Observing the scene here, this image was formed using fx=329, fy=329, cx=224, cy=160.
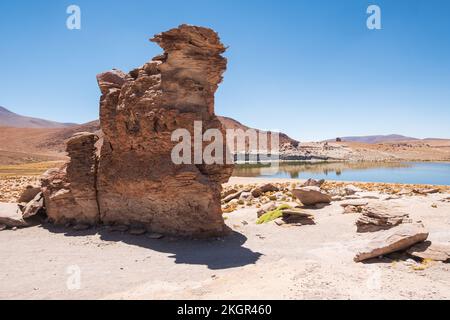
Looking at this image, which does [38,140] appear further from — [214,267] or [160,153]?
[214,267]

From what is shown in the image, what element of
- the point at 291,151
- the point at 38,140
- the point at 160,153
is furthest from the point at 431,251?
the point at 38,140

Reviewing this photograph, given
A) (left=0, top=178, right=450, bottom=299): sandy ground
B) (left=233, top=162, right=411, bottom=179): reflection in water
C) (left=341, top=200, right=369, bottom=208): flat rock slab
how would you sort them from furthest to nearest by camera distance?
(left=233, top=162, right=411, bottom=179): reflection in water → (left=341, top=200, right=369, bottom=208): flat rock slab → (left=0, top=178, right=450, bottom=299): sandy ground

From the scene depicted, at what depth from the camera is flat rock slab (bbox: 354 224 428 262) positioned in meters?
9.48

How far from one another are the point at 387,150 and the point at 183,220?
12151cm

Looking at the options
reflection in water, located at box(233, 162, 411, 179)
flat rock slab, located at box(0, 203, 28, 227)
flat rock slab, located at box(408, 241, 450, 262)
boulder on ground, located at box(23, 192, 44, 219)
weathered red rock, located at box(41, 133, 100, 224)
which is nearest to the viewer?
flat rock slab, located at box(408, 241, 450, 262)

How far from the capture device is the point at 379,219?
42.3 feet

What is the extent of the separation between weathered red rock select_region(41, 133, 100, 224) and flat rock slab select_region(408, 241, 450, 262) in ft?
39.6

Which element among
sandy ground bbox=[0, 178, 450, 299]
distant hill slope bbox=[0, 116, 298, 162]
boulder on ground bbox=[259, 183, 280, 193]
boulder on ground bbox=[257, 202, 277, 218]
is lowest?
sandy ground bbox=[0, 178, 450, 299]

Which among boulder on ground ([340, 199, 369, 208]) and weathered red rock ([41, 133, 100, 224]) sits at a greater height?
weathered red rock ([41, 133, 100, 224])

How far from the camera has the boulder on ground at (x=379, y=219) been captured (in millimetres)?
12657

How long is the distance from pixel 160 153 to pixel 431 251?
952 cm

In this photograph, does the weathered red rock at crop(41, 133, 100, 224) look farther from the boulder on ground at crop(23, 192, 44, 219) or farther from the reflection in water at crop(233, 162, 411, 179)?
the reflection in water at crop(233, 162, 411, 179)

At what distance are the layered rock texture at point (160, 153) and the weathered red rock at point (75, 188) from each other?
4cm

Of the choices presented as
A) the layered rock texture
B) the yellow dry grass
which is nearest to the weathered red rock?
the layered rock texture
